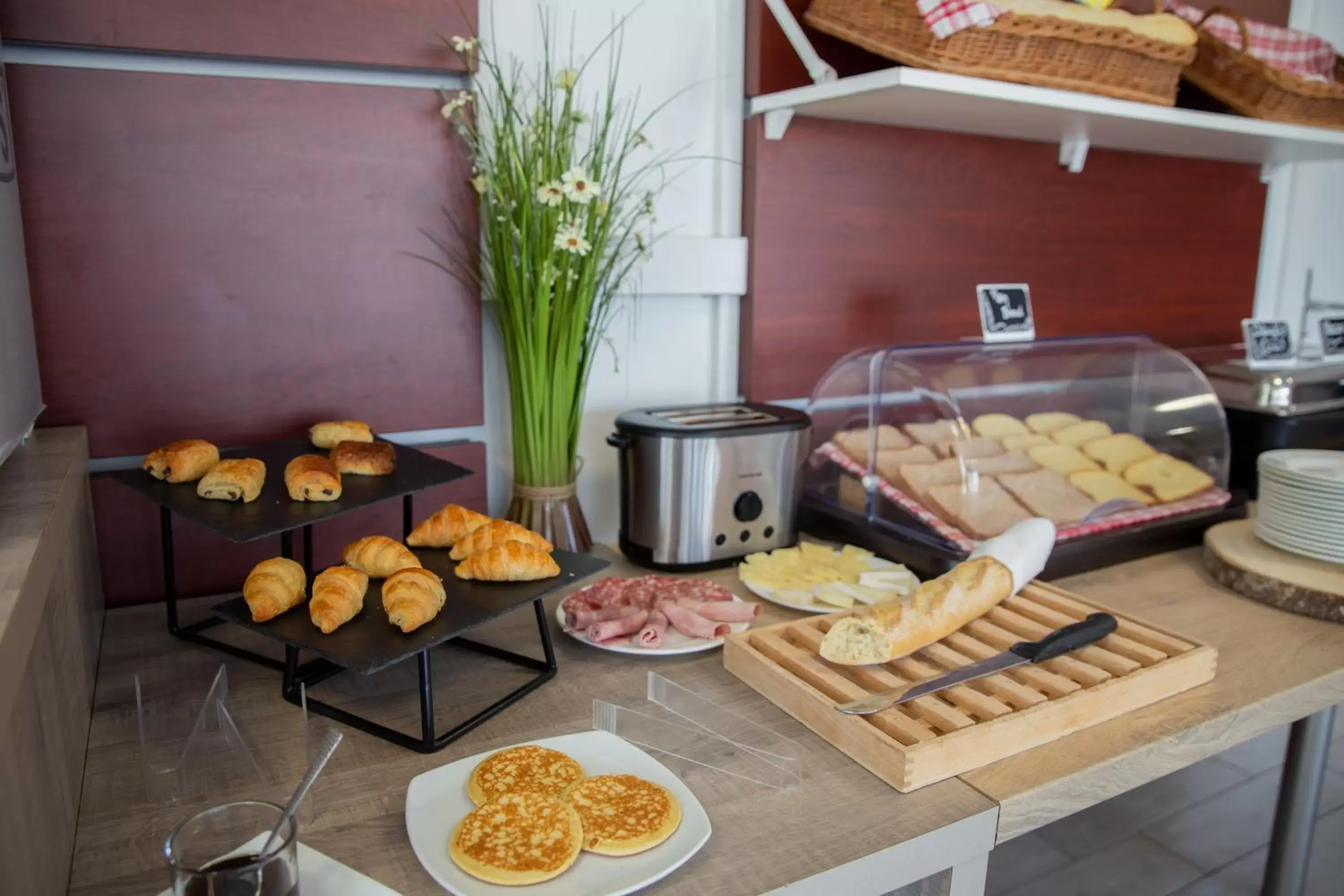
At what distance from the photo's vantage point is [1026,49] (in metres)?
1.44

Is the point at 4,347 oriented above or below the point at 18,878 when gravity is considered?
above

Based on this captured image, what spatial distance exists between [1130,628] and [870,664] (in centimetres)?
34

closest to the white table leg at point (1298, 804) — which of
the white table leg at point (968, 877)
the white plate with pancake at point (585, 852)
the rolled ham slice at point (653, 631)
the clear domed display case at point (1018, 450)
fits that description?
the clear domed display case at point (1018, 450)

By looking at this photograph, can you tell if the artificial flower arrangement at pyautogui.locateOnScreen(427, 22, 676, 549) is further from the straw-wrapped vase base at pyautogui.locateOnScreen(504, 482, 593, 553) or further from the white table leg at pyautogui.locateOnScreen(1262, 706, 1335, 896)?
the white table leg at pyautogui.locateOnScreen(1262, 706, 1335, 896)

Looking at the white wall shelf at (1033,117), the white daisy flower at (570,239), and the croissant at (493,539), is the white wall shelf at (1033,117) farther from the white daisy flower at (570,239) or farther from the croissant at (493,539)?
the croissant at (493,539)

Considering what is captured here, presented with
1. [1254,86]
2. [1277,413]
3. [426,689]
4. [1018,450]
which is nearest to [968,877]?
[426,689]

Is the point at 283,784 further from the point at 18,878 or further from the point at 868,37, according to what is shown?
the point at 868,37

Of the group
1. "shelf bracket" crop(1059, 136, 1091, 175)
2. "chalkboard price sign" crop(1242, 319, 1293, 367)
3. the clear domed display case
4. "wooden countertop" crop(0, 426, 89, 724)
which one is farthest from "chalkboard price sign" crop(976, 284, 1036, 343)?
"wooden countertop" crop(0, 426, 89, 724)

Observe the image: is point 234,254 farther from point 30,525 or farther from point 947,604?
point 947,604

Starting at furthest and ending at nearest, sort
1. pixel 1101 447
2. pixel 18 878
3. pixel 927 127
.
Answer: pixel 927 127 < pixel 1101 447 < pixel 18 878

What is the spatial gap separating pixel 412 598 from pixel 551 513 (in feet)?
1.81

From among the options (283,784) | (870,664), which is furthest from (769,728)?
(283,784)

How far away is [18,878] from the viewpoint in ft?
1.93

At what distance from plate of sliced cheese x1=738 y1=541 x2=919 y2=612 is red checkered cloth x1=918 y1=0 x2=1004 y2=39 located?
77 cm
